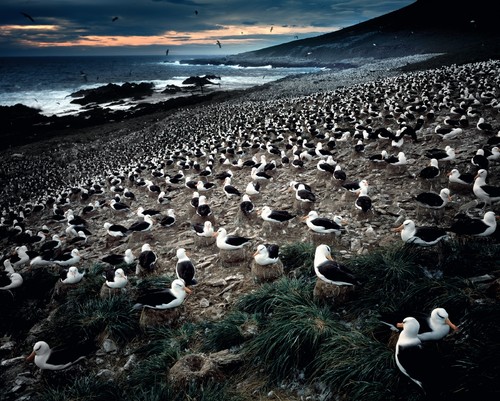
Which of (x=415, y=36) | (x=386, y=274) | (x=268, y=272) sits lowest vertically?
(x=268, y=272)

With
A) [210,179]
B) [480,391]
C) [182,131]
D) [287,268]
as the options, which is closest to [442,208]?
[287,268]

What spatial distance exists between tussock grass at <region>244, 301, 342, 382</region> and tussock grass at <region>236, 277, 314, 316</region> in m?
0.38

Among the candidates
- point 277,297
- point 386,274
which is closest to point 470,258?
point 386,274

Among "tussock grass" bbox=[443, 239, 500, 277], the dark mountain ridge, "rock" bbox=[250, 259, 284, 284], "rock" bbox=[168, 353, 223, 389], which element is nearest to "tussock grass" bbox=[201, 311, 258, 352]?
"rock" bbox=[168, 353, 223, 389]

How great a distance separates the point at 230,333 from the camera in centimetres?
562

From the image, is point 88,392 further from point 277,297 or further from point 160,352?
point 277,297

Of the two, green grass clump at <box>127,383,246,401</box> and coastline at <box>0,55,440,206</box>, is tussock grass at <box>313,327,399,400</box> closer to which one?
green grass clump at <box>127,383,246,401</box>

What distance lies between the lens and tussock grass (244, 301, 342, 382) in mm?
4750

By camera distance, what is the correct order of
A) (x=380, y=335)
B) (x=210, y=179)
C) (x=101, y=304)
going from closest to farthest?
(x=380, y=335), (x=101, y=304), (x=210, y=179)

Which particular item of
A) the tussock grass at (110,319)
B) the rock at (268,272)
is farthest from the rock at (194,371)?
the rock at (268,272)

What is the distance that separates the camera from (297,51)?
154125 mm

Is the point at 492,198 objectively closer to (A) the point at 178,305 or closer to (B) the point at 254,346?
(B) the point at 254,346

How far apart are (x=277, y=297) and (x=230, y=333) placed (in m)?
1.00

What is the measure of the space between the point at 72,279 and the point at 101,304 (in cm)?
203
